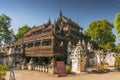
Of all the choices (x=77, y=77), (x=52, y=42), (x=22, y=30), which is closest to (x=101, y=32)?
(x=52, y=42)

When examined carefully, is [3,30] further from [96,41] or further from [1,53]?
[96,41]

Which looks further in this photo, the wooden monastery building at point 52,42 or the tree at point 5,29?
the tree at point 5,29

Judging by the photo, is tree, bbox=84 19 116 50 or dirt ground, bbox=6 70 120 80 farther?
tree, bbox=84 19 116 50

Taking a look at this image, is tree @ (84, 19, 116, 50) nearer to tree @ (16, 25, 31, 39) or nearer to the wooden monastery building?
the wooden monastery building

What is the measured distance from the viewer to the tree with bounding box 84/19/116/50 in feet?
172

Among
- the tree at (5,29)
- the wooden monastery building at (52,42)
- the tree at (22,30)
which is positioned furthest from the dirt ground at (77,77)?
the tree at (22,30)

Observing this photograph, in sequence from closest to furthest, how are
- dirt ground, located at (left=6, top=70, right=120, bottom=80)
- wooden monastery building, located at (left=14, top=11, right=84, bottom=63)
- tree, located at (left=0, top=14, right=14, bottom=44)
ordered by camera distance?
dirt ground, located at (left=6, top=70, right=120, bottom=80), wooden monastery building, located at (left=14, top=11, right=84, bottom=63), tree, located at (left=0, top=14, right=14, bottom=44)

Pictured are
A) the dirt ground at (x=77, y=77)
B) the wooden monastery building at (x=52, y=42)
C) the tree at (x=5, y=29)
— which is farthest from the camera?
the tree at (x=5, y=29)

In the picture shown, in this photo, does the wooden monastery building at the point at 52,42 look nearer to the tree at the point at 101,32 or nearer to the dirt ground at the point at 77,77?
the tree at the point at 101,32

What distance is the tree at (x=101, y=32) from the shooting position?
52406 mm

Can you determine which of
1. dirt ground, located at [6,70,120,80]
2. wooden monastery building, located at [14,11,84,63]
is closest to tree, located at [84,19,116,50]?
wooden monastery building, located at [14,11,84,63]

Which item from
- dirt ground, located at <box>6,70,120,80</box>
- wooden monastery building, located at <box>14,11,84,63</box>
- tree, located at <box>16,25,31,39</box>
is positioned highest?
tree, located at <box>16,25,31,39</box>

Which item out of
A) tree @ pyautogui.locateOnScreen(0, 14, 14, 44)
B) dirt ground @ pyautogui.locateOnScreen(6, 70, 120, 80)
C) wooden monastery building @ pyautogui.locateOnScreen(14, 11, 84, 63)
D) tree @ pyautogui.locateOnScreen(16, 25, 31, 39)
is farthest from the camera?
tree @ pyautogui.locateOnScreen(16, 25, 31, 39)

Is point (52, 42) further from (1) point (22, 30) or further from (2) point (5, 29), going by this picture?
(1) point (22, 30)
